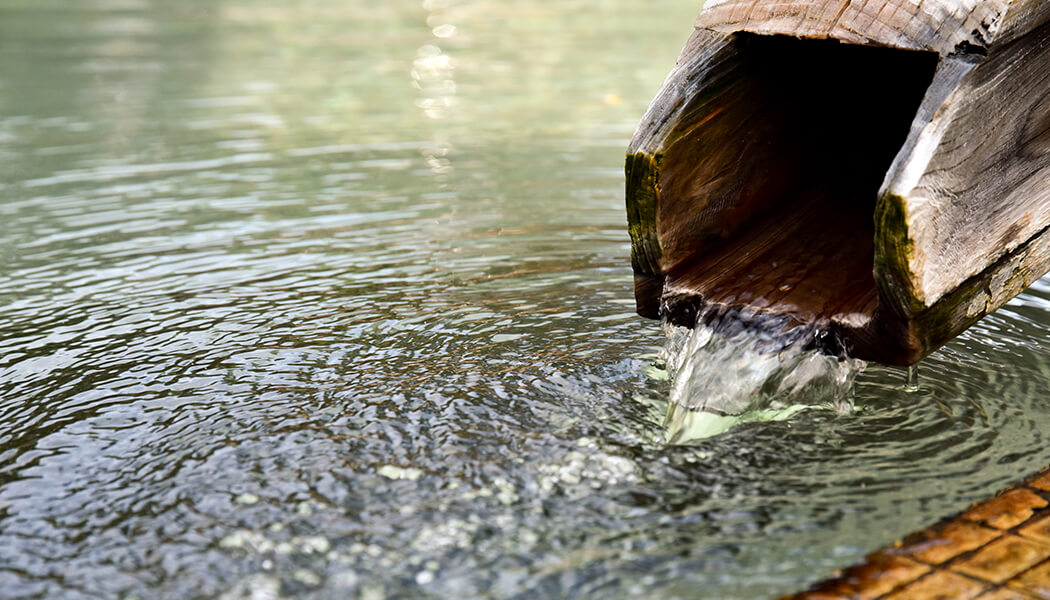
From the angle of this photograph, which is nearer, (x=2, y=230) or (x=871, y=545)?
(x=871, y=545)

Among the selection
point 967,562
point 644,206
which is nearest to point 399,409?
point 644,206

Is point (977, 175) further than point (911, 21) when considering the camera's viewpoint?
Yes

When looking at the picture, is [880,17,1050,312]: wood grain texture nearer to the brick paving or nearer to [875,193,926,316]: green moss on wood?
[875,193,926,316]: green moss on wood

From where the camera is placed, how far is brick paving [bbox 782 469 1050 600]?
260cm

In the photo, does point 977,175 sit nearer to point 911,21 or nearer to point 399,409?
point 911,21

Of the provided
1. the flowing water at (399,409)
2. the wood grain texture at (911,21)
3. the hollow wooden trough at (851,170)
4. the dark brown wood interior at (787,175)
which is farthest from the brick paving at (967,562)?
the wood grain texture at (911,21)

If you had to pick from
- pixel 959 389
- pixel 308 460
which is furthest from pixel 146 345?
pixel 959 389

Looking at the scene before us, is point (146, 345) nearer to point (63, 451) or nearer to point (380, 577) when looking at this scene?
point (63, 451)

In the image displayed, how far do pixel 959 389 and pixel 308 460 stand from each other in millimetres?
2338

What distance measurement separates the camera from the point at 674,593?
260cm

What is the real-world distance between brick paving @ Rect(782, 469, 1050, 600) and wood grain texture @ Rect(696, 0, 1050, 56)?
4.30ft

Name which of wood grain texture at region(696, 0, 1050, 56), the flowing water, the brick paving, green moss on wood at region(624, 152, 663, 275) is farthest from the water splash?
wood grain texture at region(696, 0, 1050, 56)

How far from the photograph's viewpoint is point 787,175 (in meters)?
4.12

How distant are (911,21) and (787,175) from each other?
118 centimetres
